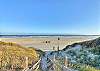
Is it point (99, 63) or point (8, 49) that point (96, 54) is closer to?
point (99, 63)

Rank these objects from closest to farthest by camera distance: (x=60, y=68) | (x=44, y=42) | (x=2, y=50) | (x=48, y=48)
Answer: (x=60, y=68), (x=2, y=50), (x=48, y=48), (x=44, y=42)

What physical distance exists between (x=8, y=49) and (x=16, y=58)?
430 centimetres

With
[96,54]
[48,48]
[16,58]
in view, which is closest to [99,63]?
[96,54]

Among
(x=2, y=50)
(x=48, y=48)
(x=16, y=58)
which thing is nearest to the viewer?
(x=16, y=58)

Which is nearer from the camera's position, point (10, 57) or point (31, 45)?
point (10, 57)

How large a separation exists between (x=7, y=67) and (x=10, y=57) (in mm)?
3159

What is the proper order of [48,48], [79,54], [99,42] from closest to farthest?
[79,54], [99,42], [48,48]

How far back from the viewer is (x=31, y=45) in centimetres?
5762

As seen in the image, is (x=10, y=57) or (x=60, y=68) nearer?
(x=60, y=68)

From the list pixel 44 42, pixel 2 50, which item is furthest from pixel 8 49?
pixel 44 42

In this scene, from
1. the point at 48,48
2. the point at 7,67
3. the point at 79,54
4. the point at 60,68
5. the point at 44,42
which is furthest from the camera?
the point at 44,42

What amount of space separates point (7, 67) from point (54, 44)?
27.9 meters

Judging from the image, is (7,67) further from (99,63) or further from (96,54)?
(96,54)

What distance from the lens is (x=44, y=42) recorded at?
2377 inches
